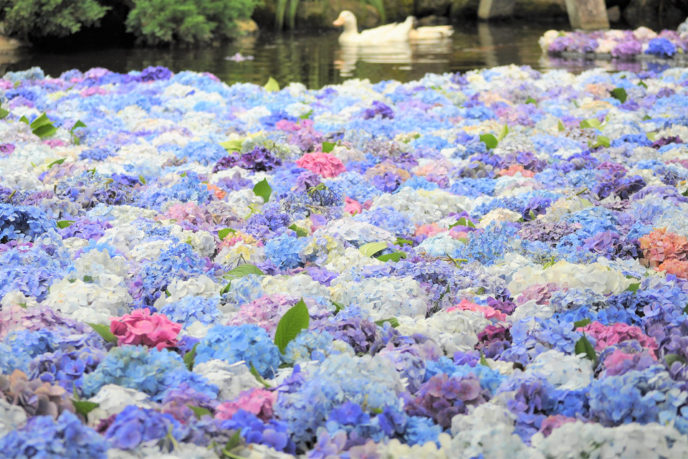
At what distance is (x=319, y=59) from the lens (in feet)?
49.0

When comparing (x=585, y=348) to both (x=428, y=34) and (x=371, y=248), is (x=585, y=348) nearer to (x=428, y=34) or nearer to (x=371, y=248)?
(x=371, y=248)

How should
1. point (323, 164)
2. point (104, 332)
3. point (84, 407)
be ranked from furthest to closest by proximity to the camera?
point (323, 164) → point (104, 332) → point (84, 407)

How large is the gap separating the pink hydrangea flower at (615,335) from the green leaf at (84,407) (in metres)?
1.68

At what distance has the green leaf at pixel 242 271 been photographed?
379 cm

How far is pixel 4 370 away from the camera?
270 centimetres

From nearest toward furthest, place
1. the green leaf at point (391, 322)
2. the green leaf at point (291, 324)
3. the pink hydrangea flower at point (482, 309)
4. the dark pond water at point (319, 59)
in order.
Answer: the green leaf at point (291, 324), the green leaf at point (391, 322), the pink hydrangea flower at point (482, 309), the dark pond water at point (319, 59)

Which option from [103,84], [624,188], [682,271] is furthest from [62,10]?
[682,271]

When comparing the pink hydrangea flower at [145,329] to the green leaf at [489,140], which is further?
the green leaf at [489,140]

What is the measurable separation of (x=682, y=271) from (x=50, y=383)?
104 inches

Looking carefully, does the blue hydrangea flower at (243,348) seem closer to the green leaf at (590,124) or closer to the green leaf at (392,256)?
the green leaf at (392,256)

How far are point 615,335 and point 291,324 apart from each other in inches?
45.2

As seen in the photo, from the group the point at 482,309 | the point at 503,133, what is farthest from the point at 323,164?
the point at 482,309

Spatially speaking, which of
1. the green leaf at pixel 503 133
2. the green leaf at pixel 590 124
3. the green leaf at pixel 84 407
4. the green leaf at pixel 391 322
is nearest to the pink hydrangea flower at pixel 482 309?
the green leaf at pixel 391 322

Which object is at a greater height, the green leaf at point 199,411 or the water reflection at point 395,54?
the green leaf at point 199,411
